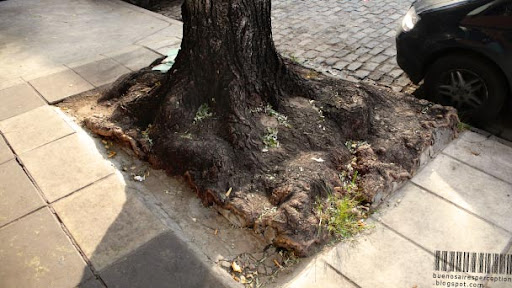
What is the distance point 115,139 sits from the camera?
439cm

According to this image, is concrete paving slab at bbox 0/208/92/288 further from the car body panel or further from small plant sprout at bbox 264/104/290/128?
the car body panel

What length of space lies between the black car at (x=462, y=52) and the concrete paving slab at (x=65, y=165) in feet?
12.6

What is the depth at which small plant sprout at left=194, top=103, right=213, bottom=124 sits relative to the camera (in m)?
4.12

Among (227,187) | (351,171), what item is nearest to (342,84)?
(351,171)

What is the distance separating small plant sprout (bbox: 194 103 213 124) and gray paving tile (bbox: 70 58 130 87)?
83.9 inches

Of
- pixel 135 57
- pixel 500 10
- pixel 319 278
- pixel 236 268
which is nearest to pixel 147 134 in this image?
pixel 236 268

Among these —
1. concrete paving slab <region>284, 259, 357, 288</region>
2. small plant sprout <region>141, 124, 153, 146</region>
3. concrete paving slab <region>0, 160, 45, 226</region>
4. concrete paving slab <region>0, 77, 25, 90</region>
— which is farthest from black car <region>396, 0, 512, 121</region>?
concrete paving slab <region>0, 77, 25, 90</region>

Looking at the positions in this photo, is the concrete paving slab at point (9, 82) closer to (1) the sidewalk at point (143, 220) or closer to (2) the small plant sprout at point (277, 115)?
(1) the sidewalk at point (143, 220)

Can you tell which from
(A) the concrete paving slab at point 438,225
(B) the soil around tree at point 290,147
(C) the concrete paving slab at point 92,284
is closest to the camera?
(C) the concrete paving slab at point 92,284

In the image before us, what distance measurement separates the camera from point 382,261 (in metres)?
3.23

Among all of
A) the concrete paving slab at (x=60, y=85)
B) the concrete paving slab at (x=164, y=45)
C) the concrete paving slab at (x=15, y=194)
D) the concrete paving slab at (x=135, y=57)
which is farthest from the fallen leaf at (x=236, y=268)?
the concrete paving slab at (x=164, y=45)

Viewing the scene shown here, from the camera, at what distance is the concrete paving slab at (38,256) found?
118 inches

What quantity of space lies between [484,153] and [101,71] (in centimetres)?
507

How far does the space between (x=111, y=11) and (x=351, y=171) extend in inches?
264
